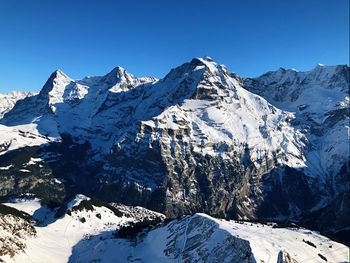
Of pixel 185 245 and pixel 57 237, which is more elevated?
pixel 57 237

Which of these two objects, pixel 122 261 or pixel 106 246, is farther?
pixel 106 246

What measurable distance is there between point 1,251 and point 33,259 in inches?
796

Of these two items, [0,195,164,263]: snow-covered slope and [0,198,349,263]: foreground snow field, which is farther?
[0,195,164,263]: snow-covered slope

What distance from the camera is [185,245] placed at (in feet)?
374

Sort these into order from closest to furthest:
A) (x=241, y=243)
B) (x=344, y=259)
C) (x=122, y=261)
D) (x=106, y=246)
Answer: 1. (x=241, y=243)
2. (x=344, y=259)
3. (x=122, y=261)
4. (x=106, y=246)

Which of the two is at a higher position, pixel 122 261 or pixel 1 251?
pixel 1 251

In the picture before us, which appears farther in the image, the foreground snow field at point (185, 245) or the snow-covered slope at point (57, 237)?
the snow-covered slope at point (57, 237)

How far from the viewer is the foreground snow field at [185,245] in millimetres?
94188

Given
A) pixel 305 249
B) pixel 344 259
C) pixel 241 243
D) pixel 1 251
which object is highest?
pixel 1 251

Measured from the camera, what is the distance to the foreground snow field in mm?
94188

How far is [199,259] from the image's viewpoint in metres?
99.3

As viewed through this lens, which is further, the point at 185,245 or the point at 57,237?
the point at 57,237

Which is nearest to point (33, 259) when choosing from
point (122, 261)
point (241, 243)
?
point (122, 261)

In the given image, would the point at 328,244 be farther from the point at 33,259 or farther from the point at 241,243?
the point at 33,259
